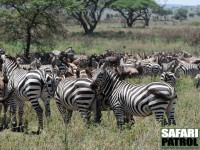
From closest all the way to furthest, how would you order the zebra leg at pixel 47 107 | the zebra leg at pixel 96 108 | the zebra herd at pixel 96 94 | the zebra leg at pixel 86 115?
the zebra herd at pixel 96 94 → the zebra leg at pixel 86 115 → the zebra leg at pixel 96 108 → the zebra leg at pixel 47 107

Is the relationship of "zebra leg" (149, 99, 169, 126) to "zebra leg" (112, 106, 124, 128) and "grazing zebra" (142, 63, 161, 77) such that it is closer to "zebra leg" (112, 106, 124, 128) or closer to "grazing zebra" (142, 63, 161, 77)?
→ "zebra leg" (112, 106, 124, 128)

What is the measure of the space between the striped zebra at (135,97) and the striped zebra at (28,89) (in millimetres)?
1573

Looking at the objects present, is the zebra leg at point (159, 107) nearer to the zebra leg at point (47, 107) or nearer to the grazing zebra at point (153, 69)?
the zebra leg at point (47, 107)

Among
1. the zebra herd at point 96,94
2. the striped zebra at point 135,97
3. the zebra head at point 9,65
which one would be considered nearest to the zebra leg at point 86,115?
the zebra herd at point 96,94

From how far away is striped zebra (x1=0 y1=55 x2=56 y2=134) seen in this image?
9734mm

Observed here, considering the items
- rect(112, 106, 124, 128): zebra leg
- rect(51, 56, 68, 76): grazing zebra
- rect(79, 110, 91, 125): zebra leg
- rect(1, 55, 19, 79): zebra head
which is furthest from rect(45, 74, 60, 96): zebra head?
rect(51, 56, 68, 76): grazing zebra

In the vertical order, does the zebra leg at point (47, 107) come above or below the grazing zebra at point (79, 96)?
below

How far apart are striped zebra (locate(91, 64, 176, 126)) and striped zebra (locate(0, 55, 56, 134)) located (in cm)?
157

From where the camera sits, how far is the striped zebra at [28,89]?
31.9ft

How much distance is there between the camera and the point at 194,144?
22.3 feet

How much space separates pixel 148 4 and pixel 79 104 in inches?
2412

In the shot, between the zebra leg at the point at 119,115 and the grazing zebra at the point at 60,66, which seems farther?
the grazing zebra at the point at 60,66

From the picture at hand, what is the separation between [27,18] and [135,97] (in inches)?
648

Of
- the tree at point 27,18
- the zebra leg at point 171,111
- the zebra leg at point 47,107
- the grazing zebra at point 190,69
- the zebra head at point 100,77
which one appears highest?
the tree at point 27,18
